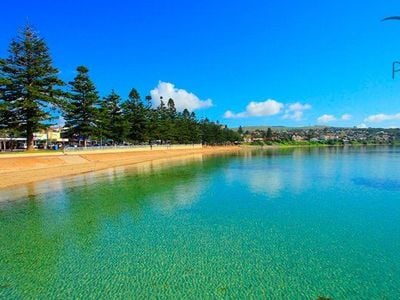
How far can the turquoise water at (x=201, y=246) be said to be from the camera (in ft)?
26.6

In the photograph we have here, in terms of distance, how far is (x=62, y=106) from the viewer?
45125mm

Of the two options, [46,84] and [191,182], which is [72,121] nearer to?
[46,84]

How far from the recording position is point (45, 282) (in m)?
8.52

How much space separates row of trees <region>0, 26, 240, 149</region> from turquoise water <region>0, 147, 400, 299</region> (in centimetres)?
2292

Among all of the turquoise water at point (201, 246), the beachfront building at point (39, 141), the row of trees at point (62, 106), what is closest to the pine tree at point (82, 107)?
the row of trees at point (62, 106)

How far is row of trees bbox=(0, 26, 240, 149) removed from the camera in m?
40.0

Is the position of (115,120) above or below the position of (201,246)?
above

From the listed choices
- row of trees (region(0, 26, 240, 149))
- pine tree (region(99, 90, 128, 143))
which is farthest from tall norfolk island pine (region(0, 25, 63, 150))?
pine tree (region(99, 90, 128, 143))

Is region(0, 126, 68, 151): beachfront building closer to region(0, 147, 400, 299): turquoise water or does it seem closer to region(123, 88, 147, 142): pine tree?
region(123, 88, 147, 142): pine tree

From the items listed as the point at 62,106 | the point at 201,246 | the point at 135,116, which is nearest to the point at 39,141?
the point at 135,116

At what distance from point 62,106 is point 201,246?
39.7 m

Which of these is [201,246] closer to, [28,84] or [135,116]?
[28,84]

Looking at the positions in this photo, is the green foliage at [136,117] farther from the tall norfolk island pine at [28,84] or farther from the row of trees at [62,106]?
the tall norfolk island pine at [28,84]

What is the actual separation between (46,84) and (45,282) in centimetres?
3922
